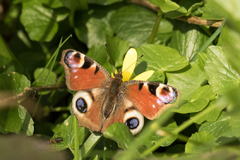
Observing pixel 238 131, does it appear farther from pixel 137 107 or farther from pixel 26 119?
pixel 26 119

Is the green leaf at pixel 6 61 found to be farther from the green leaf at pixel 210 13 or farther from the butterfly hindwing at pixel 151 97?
the green leaf at pixel 210 13

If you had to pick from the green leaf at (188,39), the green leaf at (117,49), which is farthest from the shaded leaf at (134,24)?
the green leaf at (117,49)

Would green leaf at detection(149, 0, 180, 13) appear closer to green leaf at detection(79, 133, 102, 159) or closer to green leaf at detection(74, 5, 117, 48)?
green leaf at detection(74, 5, 117, 48)

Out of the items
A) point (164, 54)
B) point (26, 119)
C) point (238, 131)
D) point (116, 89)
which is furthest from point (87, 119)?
point (238, 131)

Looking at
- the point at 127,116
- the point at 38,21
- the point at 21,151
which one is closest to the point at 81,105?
the point at 127,116

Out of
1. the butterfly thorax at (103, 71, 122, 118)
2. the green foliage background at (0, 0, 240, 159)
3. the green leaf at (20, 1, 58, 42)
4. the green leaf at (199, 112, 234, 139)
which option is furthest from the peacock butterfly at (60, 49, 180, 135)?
the green leaf at (20, 1, 58, 42)
